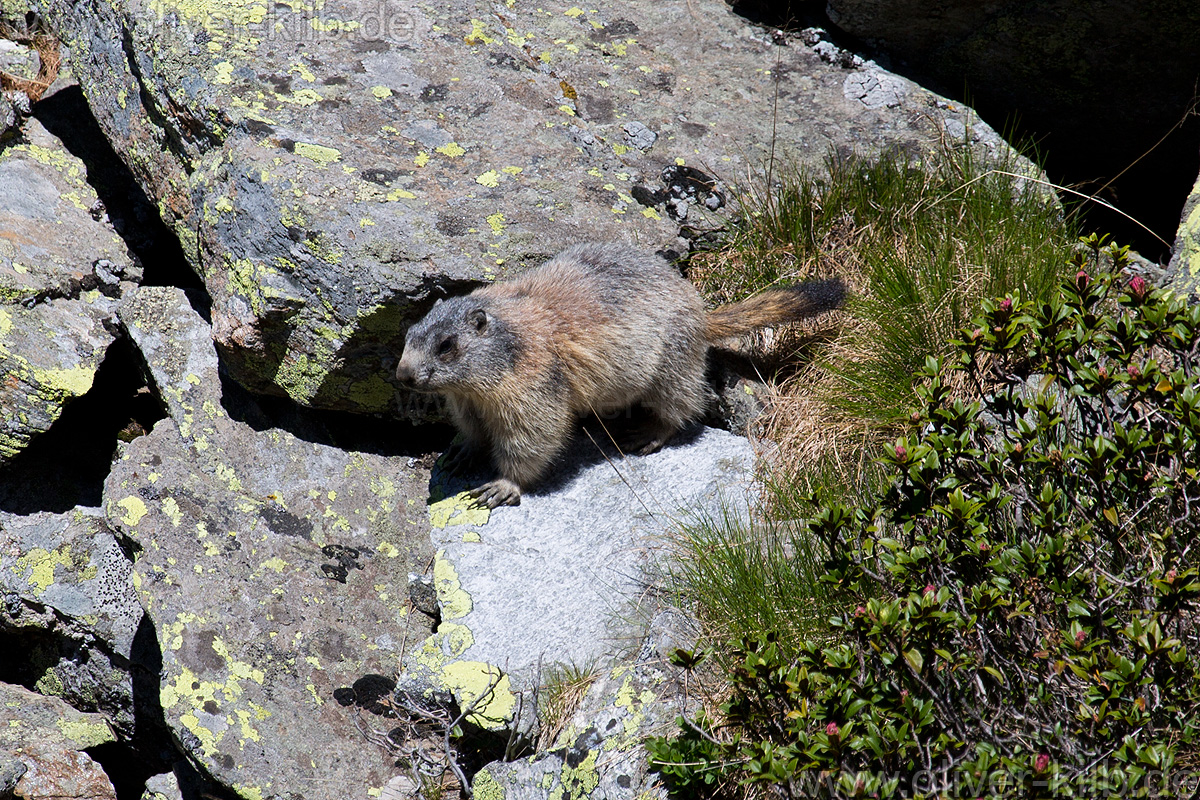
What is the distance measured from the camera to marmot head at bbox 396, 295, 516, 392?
5809mm

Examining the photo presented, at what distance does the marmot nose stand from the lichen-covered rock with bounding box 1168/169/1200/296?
4.66 m

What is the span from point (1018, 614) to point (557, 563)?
10.1 ft

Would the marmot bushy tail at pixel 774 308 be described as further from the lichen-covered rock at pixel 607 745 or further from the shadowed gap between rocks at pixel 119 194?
the shadowed gap between rocks at pixel 119 194

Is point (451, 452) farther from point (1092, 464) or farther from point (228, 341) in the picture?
Result: point (1092, 464)

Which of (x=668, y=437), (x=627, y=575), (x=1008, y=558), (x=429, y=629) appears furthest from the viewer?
(x=668, y=437)

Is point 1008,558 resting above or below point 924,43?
below

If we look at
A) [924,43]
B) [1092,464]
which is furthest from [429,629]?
[924,43]

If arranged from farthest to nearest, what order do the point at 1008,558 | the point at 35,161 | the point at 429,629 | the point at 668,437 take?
1. the point at 35,161
2. the point at 668,437
3. the point at 429,629
4. the point at 1008,558

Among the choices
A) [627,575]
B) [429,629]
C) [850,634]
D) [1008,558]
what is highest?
[1008,558]

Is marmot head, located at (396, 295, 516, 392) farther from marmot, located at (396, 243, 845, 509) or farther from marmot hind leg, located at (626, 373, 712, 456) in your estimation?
marmot hind leg, located at (626, 373, 712, 456)

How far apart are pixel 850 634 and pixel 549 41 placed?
20.3ft

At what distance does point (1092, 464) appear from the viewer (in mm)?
3902

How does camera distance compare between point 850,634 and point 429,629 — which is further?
point 429,629

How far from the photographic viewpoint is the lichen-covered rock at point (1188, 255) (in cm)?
504
